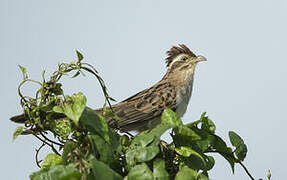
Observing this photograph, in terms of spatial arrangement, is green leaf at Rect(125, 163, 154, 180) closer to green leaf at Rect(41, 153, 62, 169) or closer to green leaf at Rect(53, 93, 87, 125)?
green leaf at Rect(53, 93, 87, 125)

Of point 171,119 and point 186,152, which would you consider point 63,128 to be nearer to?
point 171,119

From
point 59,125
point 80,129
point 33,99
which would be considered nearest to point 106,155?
point 80,129

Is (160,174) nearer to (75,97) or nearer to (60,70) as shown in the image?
(75,97)

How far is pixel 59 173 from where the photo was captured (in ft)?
8.20

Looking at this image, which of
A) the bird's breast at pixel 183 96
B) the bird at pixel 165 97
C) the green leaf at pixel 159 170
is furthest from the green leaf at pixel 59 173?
the bird's breast at pixel 183 96

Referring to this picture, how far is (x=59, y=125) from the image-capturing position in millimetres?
2947

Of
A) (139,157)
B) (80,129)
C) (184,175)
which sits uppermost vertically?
(80,129)

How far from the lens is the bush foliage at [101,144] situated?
2.58 meters

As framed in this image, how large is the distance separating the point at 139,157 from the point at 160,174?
18 centimetres

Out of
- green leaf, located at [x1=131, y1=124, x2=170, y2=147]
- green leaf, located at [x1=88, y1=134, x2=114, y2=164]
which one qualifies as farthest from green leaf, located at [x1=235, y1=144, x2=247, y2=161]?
green leaf, located at [x1=88, y1=134, x2=114, y2=164]

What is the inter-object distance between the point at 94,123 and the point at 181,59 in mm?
5814

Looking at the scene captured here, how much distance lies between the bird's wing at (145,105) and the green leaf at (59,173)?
3893 millimetres

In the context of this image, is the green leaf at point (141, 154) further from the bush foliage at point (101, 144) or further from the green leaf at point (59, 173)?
the green leaf at point (59, 173)

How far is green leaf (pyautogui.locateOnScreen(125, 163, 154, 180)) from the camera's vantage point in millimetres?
2701
